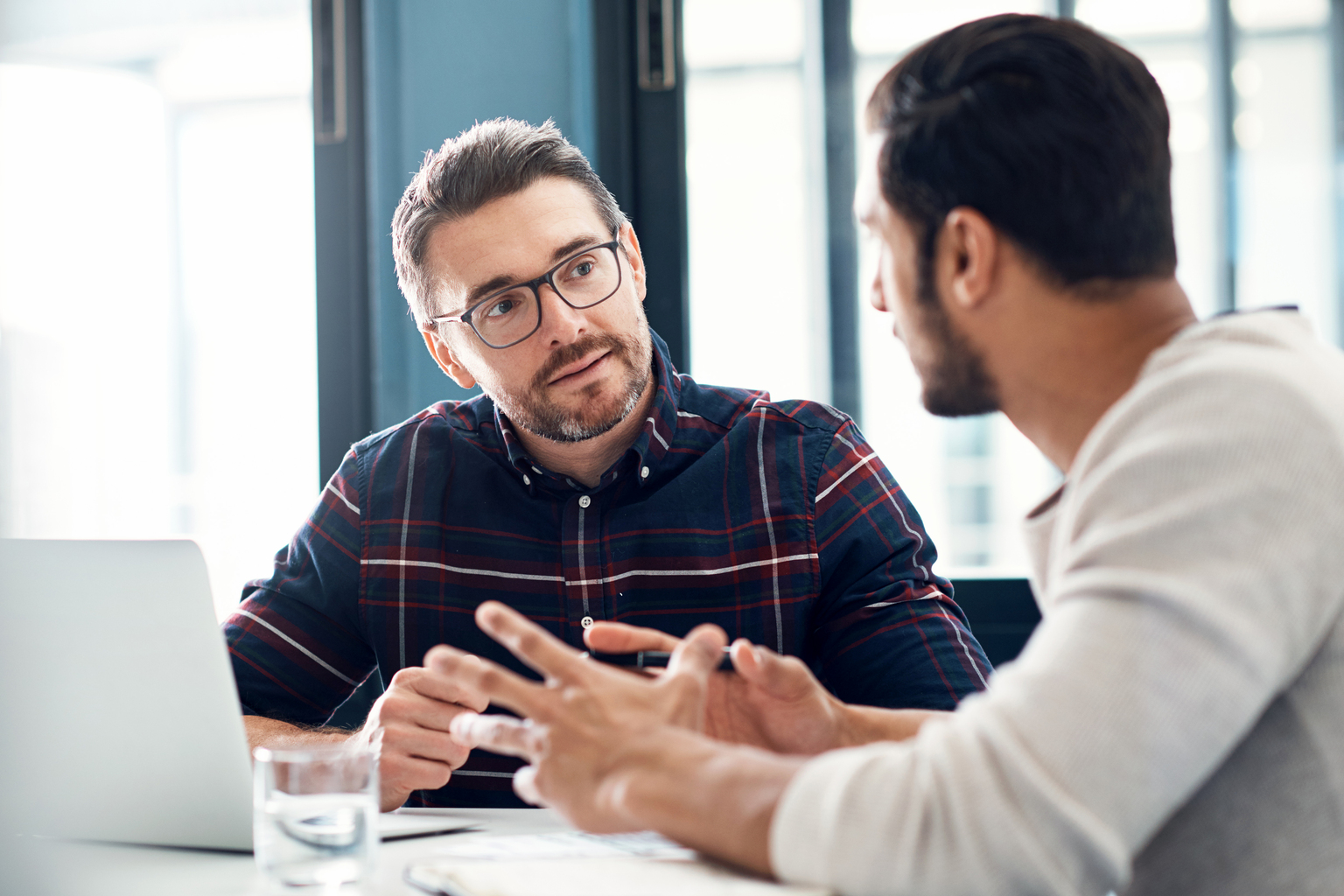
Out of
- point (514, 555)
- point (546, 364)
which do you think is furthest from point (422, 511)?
point (546, 364)

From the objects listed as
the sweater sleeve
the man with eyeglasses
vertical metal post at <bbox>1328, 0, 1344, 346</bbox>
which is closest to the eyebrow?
the man with eyeglasses

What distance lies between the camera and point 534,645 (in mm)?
729

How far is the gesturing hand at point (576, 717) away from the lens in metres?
0.68

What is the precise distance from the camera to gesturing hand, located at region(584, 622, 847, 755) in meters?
0.91

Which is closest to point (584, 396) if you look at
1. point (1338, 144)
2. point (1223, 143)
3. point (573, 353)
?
point (573, 353)

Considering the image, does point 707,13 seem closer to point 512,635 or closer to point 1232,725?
point 512,635

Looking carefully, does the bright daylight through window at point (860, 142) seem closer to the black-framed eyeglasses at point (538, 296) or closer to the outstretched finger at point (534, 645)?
the black-framed eyeglasses at point (538, 296)

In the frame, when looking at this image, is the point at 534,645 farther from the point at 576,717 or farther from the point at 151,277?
the point at 151,277

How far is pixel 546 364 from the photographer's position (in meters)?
1.40

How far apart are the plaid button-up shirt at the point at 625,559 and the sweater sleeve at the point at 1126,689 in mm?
669

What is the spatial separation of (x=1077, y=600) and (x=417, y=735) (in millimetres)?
705

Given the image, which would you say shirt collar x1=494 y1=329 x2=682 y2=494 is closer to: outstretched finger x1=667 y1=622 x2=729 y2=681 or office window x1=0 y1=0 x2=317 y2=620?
outstretched finger x1=667 y1=622 x2=729 y2=681

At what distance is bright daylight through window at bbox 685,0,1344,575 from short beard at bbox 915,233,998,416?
1193 millimetres

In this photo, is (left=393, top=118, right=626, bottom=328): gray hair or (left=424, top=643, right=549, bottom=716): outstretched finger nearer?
(left=424, top=643, right=549, bottom=716): outstretched finger
